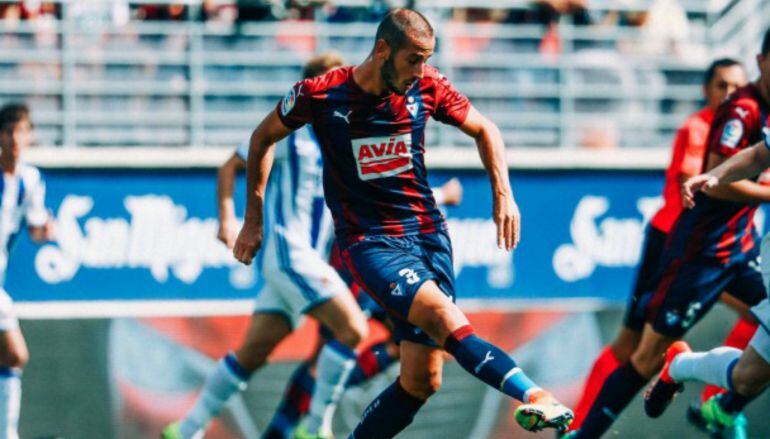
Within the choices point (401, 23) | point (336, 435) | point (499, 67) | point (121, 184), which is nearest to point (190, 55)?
point (121, 184)

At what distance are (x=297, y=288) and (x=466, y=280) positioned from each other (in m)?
4.72

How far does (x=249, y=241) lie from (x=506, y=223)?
1141 millimetres

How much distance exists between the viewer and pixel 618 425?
8.77 meters

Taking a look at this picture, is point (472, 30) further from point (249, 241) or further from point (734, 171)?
point (249, 241)

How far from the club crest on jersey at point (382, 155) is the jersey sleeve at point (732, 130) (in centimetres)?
174

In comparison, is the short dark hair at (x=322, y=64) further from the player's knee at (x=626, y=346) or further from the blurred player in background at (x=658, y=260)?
the player's knee at (x=626, y=346)

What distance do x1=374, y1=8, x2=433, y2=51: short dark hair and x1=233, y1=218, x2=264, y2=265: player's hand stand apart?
39.2 inches

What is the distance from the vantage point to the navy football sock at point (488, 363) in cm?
559

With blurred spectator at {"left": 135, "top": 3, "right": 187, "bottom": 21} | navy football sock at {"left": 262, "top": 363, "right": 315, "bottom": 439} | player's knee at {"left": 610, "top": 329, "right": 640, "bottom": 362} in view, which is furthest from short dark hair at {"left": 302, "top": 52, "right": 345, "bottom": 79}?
blurred spectator at {"left": 135, "top": 3, "right": 187, "bottom": 21}

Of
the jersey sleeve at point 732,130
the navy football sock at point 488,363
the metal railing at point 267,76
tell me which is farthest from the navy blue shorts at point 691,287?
the metal railing at point 267,76

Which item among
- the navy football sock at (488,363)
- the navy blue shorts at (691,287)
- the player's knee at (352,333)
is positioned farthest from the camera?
the player's knee at (352,333)

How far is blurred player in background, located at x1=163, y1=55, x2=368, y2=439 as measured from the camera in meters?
7.77

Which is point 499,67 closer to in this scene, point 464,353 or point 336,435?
point 336,435

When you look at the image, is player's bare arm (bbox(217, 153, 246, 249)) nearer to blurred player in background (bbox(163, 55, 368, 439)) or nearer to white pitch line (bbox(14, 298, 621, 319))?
blurred player in background (bbox(163, 55, 368, 439))
